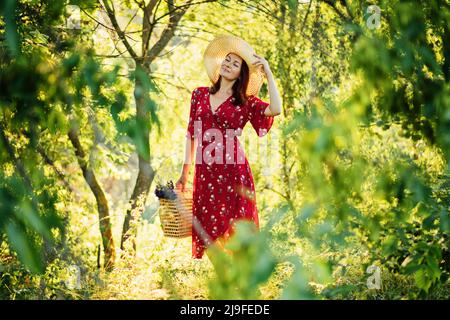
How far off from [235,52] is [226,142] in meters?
0.46

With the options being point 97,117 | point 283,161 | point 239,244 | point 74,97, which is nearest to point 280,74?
point 283,161

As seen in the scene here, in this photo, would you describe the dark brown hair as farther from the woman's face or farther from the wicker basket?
the wicker basket

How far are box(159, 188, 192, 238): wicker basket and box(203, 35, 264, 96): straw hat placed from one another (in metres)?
0.64

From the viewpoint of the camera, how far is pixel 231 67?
11.3 ft

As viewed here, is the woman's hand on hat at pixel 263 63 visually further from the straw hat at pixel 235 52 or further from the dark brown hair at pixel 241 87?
the dark brown hair at pixel 241 87

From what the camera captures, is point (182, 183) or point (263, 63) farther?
point (182, 183)

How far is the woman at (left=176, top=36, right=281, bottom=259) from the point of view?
3.38 m

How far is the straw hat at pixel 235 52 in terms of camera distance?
3.44 metres

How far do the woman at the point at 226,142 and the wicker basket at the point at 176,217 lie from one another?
0.13 ft

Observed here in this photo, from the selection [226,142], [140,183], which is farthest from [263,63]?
[140,183]

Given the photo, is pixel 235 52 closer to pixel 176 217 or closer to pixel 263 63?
pixel 263 63

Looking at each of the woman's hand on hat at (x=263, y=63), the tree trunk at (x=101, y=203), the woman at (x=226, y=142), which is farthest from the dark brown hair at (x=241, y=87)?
the tree trunk at (x=101, y=203)

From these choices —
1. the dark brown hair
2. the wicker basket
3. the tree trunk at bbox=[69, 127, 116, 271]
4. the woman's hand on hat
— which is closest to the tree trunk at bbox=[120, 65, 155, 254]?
the tree trunk at bbox=[69, 127, 116, 271]
